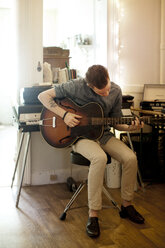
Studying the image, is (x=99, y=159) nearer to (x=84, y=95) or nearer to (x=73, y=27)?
(x=84, y=95)

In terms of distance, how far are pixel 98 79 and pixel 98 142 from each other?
1.63 feet

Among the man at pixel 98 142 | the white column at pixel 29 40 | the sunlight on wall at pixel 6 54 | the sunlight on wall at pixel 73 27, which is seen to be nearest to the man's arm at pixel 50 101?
the man at pixel 98 142

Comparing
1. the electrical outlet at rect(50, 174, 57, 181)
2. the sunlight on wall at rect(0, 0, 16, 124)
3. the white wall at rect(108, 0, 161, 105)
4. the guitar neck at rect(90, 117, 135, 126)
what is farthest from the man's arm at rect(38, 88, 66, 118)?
the sunlight on wall at rect(0, 0, 16, 124)

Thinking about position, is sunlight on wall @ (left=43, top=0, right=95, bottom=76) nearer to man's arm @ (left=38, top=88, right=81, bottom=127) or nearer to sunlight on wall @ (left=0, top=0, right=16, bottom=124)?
sunlight on wall @ (left=0, top=0, right=16, bottom=124)

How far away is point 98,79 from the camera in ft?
7.16

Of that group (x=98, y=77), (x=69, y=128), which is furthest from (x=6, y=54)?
(x=98, y=77)

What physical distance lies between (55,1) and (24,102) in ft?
12.8

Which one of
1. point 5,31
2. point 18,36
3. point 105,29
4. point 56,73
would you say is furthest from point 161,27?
point 5,31

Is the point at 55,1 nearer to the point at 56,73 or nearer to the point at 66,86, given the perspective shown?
the point at 56,73

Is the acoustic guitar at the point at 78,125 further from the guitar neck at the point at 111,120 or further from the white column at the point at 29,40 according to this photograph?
the white column at the point at 29,40

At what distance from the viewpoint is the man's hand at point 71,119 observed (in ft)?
7.44

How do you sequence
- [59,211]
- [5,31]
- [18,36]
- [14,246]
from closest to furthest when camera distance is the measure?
[14,246]
[59,211]
[18,36]
[5,31]

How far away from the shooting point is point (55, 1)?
6.02 m

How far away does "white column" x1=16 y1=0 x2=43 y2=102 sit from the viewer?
117 inches
